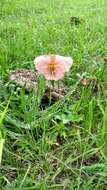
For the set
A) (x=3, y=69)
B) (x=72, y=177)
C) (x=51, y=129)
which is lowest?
(x=72, y=177)

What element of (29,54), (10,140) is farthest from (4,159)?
(29,54)

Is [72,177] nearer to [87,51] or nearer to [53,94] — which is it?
[53,94]

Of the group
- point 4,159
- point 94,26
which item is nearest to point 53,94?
point 4,159

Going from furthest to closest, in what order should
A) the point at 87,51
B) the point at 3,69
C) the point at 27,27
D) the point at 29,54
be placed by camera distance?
the point at 27,27, the point at 87,51, the point at 29,54, the point at 3,69

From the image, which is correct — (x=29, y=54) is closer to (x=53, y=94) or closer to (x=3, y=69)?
(x=3, y=69)

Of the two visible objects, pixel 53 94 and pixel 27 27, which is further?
pixel 27 27

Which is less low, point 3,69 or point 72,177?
point 3,69

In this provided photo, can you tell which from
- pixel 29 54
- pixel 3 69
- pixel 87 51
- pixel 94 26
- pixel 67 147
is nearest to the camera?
pixel 67 147
